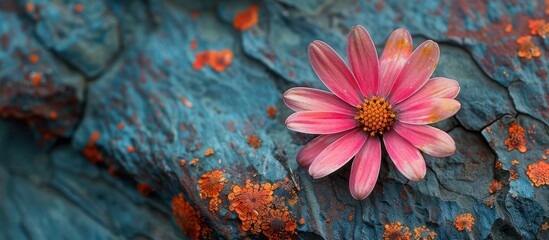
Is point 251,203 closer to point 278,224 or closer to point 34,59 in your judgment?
point 278,224

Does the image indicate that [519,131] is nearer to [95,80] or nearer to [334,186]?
[334,186]

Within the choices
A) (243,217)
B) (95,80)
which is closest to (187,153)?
(243,217)

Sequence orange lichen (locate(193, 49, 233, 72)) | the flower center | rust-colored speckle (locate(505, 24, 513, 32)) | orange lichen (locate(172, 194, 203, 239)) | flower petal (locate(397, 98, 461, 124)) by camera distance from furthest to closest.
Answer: orange lichen (locate(193, 49, 233, 72)) → rust-colored speckle (locate(505, 24, 513, 32)) → orange lichen (locate(172, 194, 203, 239)) → the flower center → flower petal (locate(397, 98, 461, 124))

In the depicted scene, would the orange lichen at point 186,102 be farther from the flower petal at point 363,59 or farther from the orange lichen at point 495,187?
the orange lichen at point 495,187

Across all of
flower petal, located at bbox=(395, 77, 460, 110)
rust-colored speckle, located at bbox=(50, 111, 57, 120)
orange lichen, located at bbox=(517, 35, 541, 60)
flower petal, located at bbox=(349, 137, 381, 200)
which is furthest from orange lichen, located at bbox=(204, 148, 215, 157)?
orange lichen, located at bbox=(517, 35, 541, 60)

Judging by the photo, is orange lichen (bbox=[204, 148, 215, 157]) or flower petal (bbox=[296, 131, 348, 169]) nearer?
flower petal (bbox=[296, 131, 348, 169])

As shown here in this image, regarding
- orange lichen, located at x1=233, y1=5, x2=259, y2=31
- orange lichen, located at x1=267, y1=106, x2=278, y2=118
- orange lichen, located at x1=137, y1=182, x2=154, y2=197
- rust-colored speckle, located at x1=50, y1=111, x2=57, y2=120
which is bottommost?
orange lichen, located at x1=137, y1=182, x2=154, y2=197

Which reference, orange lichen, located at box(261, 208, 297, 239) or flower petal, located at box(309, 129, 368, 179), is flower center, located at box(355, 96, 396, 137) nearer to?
flower petal, located at box(309, 129, 368, 179)
